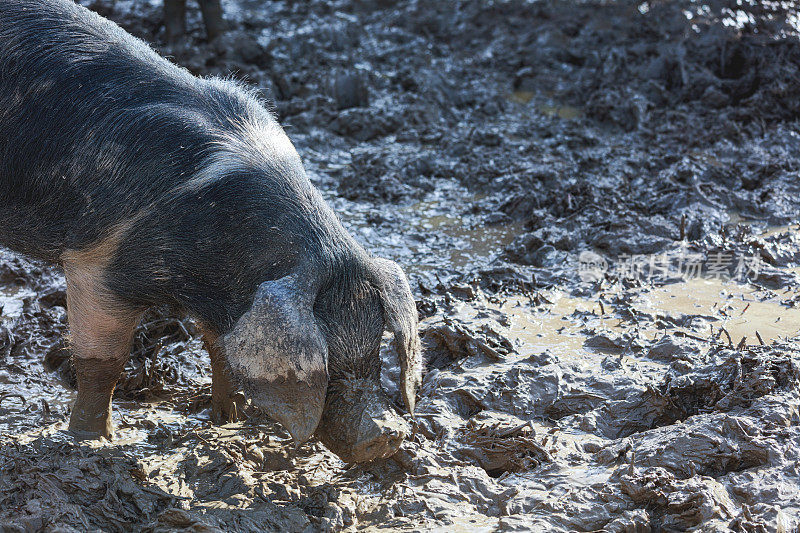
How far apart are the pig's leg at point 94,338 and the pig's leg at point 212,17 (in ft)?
21.9

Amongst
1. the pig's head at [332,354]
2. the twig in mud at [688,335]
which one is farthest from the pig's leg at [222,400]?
the twig in mud at [688,335]

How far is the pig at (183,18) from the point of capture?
9.72m

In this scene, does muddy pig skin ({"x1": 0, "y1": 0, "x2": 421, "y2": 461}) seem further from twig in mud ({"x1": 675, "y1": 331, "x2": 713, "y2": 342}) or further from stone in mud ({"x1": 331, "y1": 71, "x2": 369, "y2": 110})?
stone in mud ({"x1": 331, "y1": 71, "x2": 369, "y2": 110})

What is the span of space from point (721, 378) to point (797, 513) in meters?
0.92

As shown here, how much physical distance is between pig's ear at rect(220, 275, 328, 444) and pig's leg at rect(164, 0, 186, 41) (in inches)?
302

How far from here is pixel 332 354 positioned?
3098 millimetres

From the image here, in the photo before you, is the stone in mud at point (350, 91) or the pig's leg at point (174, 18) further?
the pig's leg at point (174, 18)

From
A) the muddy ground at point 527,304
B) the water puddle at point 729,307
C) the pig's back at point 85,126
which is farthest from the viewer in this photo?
the water puddle at point 729,307

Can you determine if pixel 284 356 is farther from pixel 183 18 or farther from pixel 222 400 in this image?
pixel 183 18

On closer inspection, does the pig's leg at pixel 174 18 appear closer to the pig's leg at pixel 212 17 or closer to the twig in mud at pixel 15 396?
the pig's leg at pixel 212 17

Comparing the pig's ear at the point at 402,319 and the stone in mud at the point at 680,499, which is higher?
the pig's ear at the point at 402,319

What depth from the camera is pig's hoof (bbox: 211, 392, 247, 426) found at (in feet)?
13.0

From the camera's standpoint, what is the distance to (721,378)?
382 cm
